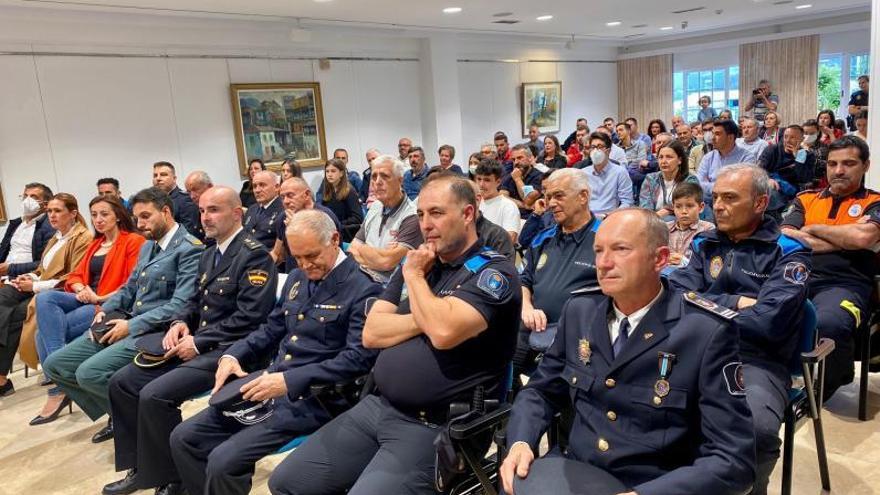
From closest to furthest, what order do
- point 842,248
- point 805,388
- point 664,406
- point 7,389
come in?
point 664,406
point 805,388
point 842,248
point 7,389

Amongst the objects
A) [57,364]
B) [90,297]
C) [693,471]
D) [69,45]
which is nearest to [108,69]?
[69,45]

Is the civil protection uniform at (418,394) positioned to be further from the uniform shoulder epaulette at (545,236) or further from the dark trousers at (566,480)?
the uniform shoulder epaulette at (545,236)

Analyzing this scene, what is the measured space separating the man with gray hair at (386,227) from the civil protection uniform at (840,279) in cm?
199

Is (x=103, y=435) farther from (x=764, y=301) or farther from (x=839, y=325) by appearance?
(x=839, y=325)

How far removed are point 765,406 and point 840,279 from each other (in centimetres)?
128

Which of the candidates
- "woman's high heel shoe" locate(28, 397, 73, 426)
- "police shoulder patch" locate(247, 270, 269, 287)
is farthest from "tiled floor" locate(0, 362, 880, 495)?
"police shoulder patch" locate(247, 270, 269, 287)

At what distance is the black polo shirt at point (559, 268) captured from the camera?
2727mm

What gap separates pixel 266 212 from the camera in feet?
15.5

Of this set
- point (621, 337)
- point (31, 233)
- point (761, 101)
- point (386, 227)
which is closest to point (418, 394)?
point (621, 337)

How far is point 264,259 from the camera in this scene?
112 inches

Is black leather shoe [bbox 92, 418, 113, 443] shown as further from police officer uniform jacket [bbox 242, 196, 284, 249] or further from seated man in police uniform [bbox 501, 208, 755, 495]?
seated man in police uniform [bbox 501, 208, 755, 495]

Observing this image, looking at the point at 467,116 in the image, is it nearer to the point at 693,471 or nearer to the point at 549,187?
the point at 549,187

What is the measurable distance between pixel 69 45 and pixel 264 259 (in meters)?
5.33

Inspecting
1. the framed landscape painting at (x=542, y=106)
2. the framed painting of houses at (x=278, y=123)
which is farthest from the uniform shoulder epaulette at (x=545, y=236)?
the framed landscape painting at (x=542, y=106)
